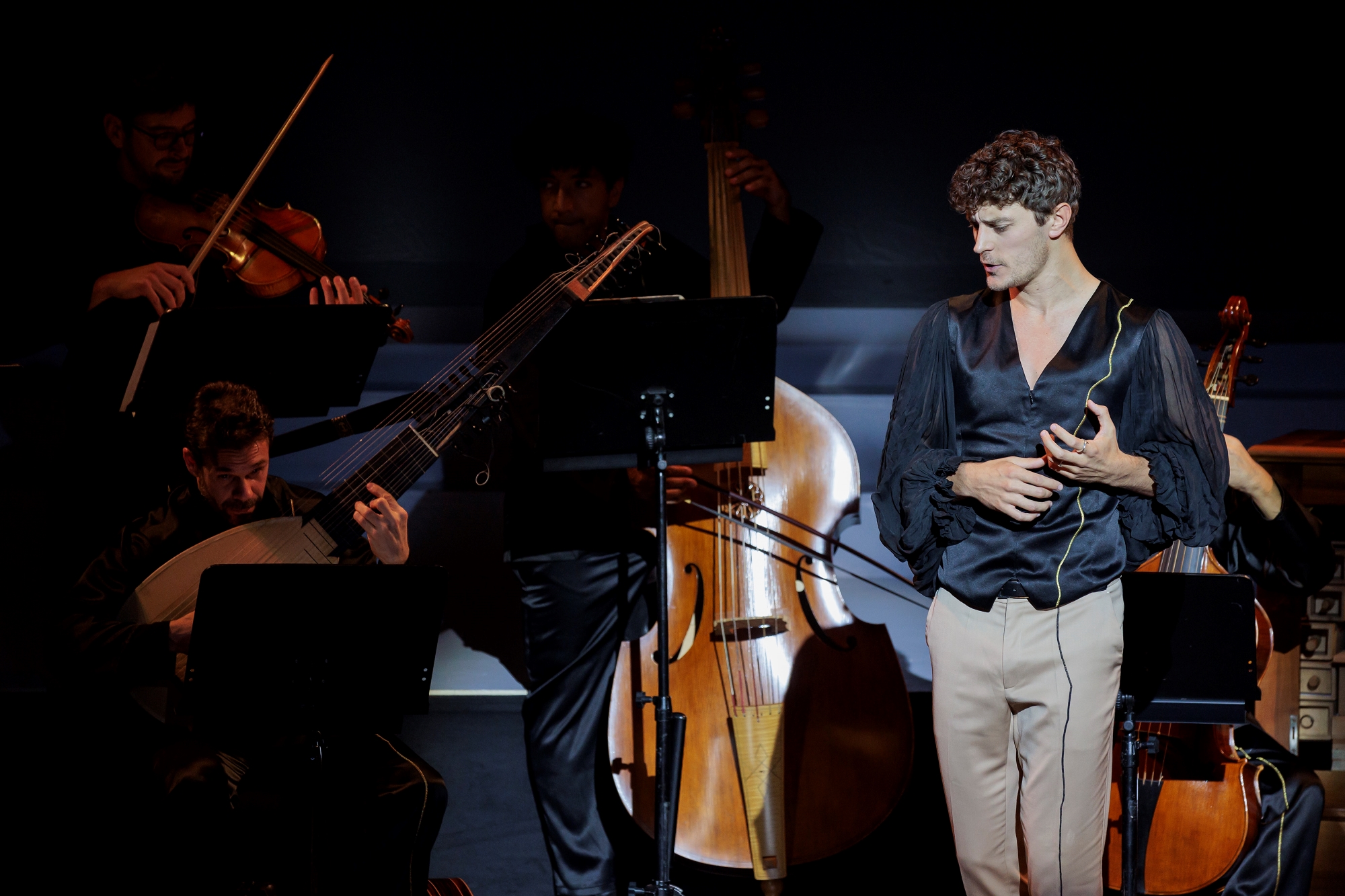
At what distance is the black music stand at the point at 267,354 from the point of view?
7.77 feet

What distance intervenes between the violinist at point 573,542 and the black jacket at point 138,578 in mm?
429

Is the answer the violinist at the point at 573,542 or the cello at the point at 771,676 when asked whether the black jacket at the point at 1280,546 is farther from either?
the violinist at the point at 573,542

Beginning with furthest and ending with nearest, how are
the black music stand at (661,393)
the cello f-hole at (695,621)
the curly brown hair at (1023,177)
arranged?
the cello f-hole at (695,621)
the black music stand at (661,393)
the curly brown hair at (1023,177)

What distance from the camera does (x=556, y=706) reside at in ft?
8.98

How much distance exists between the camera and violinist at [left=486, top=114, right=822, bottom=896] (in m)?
2.69

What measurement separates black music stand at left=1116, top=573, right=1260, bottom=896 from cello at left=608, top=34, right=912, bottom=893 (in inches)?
21.8

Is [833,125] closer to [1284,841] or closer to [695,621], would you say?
[695,621]

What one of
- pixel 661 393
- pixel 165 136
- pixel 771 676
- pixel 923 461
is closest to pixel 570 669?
pixel 771 676

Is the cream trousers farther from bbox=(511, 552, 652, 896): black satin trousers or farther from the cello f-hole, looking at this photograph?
bbox=(511, 552, 652, 896): black satin trousers

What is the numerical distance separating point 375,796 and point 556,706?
0.52m

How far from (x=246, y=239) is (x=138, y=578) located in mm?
812

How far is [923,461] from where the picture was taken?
190 cm

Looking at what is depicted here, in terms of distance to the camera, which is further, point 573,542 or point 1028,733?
point 573,542

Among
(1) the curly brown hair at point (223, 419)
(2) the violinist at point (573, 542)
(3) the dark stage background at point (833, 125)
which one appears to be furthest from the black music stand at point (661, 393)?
(3) the dark stage background at point (833, 125)
